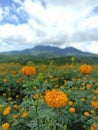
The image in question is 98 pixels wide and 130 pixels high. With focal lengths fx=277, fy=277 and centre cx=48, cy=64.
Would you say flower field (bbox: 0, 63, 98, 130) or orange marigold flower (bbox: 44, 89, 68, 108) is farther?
flower field (bbox: 0, 63, 98, 130)

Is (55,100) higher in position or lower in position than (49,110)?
higher

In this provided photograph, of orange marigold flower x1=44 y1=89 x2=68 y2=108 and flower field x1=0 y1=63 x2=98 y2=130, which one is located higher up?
orange marigold flower x1=44 y1=89 x2=68 y2=108

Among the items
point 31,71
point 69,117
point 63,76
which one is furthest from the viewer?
point 63,76

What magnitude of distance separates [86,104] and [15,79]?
13.1ft

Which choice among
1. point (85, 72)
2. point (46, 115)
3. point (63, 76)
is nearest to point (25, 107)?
point (85, 72)

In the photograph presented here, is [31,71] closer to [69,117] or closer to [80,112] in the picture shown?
[69,117]

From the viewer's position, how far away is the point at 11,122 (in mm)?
4742

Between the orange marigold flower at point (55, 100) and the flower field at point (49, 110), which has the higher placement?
the orange marigold flower at point (55, 100)

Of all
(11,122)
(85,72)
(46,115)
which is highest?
(85,72)

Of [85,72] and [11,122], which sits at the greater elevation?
[85,72]

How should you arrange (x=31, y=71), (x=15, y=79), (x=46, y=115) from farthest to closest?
(x=15, y=79) → (x=31, y=71) → (x=46, y=115)

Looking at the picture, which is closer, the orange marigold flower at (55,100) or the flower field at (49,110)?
the orange marigold flower at (55,100)

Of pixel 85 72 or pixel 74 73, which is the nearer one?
pixel 85 72

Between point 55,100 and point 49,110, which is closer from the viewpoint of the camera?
point 55,100
